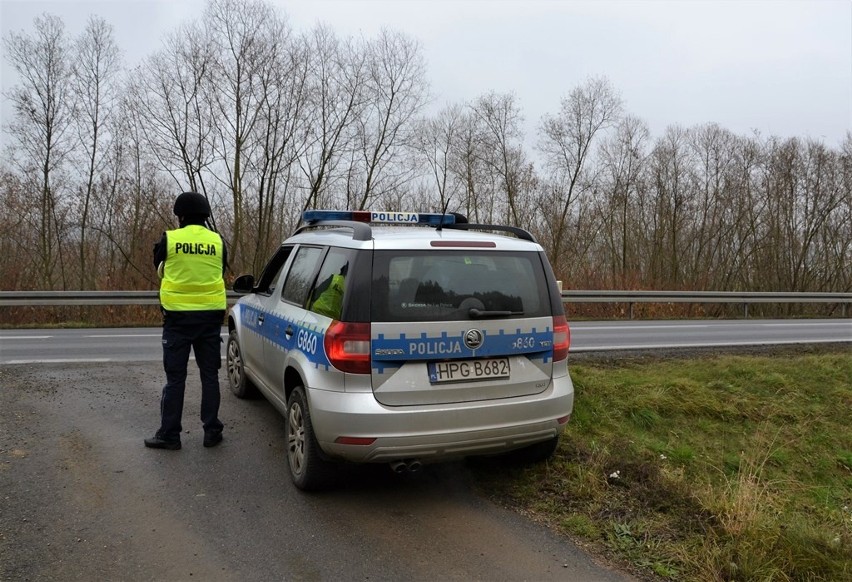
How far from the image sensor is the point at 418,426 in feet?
11.5

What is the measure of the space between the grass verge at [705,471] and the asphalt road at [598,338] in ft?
6.37

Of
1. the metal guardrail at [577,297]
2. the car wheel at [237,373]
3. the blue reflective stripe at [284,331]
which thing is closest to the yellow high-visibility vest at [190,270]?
the blue reflective stripe at [284,331]

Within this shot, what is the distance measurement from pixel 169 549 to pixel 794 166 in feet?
115

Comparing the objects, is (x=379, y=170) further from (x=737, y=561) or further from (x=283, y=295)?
(x=737, y=561)

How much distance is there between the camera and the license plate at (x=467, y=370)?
3.59 metres

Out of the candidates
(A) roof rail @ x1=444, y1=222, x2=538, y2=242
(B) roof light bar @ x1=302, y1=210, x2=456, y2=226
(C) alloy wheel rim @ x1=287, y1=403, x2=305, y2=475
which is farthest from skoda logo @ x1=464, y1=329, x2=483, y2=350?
(B) roof light bar @ x1=302, y1=210, x2=456, y2=226

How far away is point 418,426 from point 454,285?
3.01 feet

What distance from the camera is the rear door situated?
3525mm

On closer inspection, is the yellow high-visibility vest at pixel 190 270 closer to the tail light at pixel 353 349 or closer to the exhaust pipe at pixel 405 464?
the tail light at pixel 353 349

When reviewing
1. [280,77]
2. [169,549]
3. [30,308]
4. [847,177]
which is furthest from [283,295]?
[847,177]

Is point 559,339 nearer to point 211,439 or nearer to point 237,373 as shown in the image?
point 211,439

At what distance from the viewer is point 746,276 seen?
101 feet

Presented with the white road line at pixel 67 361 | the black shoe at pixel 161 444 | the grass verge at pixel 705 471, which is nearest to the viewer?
the grass verge at pixel 705 471

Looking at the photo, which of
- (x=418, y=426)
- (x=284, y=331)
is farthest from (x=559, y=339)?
(x=284, y=331)
